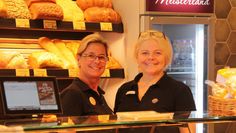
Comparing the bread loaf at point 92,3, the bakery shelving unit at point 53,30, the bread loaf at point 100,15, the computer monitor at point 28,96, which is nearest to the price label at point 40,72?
the bakery shelving unit at point 53,30

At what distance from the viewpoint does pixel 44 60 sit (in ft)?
10.5

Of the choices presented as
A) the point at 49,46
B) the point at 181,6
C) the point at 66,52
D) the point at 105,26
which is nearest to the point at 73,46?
the point at 66,52

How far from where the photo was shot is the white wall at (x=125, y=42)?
11.4 feet

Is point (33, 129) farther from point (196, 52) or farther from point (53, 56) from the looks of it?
point (196, 52)

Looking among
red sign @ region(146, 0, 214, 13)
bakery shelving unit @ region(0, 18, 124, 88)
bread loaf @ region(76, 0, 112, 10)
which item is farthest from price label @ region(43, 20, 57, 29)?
red sign @ region(146, 0, 214, 13)

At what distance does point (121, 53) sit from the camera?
12.0 ft

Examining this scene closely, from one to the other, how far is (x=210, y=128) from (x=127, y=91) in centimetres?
170

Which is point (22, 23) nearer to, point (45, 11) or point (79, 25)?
point (45, 11)

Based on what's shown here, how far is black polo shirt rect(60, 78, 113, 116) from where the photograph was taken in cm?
202

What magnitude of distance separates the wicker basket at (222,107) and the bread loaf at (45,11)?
1.75 meters

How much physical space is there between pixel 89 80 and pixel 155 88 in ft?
1.16

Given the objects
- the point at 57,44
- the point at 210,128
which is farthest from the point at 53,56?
the point at 210,128

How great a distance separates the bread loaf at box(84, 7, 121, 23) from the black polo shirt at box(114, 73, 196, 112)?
1.27 m

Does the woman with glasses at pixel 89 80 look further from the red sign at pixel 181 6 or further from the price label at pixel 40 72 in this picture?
the red sign at pixel 181 6
